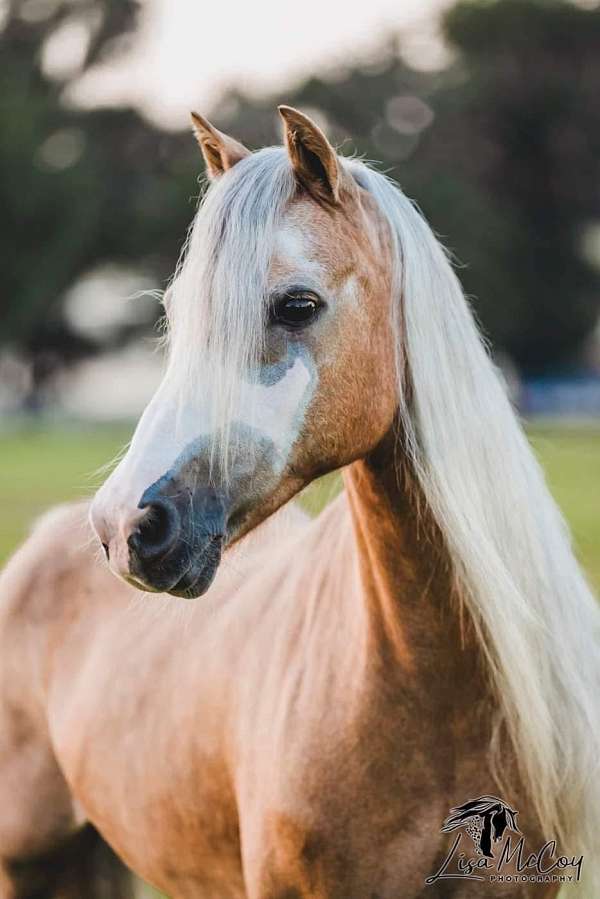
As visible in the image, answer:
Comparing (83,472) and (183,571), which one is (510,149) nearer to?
(83,472)

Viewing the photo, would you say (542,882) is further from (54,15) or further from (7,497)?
(54,15)

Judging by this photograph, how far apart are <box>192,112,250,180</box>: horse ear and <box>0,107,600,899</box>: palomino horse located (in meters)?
Answer: 0.01

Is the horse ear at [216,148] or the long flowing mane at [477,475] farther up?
the horse ear at [216,148]

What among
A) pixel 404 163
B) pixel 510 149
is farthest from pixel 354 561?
pixel 510 149

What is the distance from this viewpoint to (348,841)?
271 cm

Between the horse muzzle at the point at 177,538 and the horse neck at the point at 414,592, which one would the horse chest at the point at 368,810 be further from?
the horse muzzle at the point at 177,538

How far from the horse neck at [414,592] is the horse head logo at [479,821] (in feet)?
0.73

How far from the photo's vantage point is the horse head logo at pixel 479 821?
8.82ft

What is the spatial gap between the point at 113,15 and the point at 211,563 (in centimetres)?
3991

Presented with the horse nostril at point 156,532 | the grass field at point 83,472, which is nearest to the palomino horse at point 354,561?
the horse nostril at point 156,532

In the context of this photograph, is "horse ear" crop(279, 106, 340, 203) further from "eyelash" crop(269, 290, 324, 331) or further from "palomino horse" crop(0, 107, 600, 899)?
"eyelash" crop(269, 290, 324, 331)

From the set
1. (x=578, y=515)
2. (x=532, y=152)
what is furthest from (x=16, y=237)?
(x=578, y=515)

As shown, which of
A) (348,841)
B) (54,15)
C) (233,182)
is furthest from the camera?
(54,15)

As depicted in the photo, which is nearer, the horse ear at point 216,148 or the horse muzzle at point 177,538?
the horse muzzle at point 177,538
